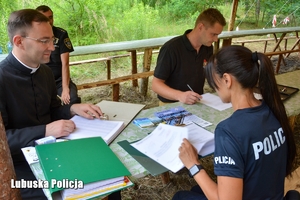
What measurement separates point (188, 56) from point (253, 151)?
1565 millimetres

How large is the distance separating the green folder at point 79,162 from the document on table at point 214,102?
0.93m

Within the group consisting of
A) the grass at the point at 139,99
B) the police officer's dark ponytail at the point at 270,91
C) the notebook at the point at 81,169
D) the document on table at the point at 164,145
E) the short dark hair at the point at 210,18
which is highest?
the short dark hair at the point at 210,18

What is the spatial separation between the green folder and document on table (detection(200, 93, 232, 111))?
Result: 3.05 ft

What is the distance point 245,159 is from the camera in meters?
0.97

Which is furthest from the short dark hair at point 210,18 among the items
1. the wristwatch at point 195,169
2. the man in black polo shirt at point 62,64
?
the man in black polo shirt at point 62,64

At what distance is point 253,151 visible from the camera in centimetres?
97

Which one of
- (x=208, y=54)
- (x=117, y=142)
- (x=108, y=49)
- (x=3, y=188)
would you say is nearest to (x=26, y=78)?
(x=117, y=142)

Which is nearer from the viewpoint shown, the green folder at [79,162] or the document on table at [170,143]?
the green folder at [79,162]

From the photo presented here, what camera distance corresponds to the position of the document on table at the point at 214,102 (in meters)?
1.85

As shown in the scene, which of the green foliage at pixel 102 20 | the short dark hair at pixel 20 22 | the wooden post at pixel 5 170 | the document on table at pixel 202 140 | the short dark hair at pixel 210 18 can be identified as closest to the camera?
the wooden post at pixel 5 170

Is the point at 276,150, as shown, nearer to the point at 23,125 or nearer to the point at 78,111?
the point at 78,111

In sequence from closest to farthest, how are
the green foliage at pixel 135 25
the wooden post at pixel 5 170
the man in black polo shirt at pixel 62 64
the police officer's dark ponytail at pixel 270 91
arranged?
the wooden post at pixel 5 170 → the police officer's dark ponytail at pixel 270 91 → the man in black polo shirt at pixel 62 64 → the green foliage at pixel 135 25

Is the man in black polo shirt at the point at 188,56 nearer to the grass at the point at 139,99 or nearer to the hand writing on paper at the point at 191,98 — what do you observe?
the hand writing on paper at the point at 191,98

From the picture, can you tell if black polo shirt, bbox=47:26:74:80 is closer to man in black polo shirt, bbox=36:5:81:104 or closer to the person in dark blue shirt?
man in black polo shirt, bbox=36:5:81:104
